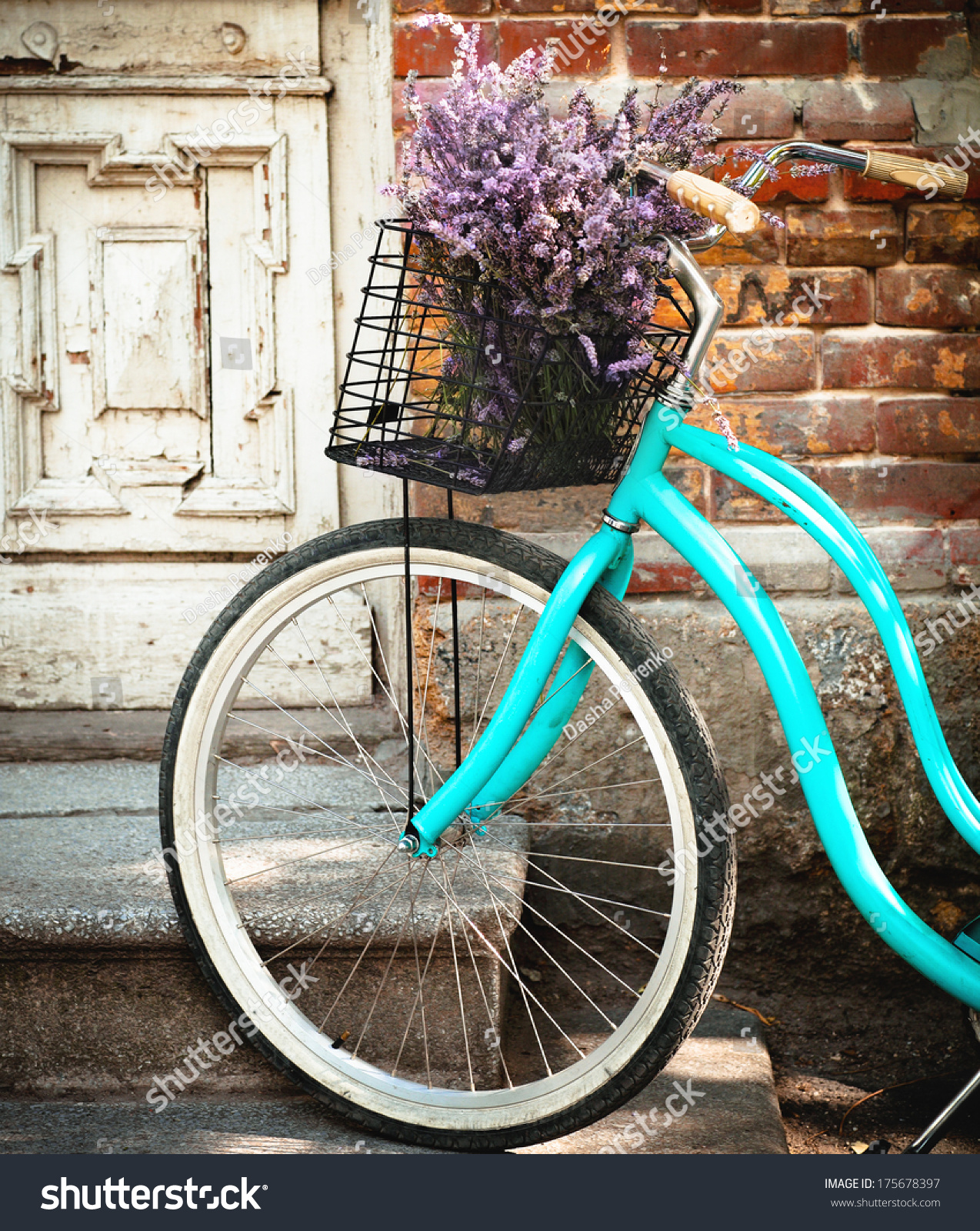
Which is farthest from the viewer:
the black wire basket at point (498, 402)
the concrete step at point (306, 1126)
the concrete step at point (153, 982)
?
the concrete step at point (153, 982)

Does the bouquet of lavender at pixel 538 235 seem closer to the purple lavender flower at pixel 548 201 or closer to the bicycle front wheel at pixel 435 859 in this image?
the purple lavender flower at pixel 548 201

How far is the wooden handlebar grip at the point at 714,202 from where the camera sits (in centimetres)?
113

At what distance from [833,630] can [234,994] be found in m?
1.15

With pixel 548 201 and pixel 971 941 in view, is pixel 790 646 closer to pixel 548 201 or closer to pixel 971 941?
pixel 971 941

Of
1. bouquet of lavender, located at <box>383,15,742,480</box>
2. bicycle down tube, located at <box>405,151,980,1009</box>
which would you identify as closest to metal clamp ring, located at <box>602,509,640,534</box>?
bicycle down tube, located at <box>405,151,980,1009</box>

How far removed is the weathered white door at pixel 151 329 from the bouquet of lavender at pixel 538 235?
106 centimetres

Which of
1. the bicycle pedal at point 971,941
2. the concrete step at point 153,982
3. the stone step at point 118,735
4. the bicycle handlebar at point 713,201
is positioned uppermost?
the bicycle handlebar at point 713,201

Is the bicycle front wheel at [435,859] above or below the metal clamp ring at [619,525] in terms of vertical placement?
below

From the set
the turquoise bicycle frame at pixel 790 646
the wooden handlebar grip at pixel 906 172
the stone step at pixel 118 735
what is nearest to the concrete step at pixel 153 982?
the turquoise bicycle frame at pixel 790 646

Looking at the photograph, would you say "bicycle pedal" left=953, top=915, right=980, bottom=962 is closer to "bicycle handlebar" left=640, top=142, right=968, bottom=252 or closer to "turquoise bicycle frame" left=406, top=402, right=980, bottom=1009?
"turquoise bicycle frame" left=406, top=402, right=980, bottom=1009

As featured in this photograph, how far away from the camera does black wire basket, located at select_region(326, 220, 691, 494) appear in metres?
1.26

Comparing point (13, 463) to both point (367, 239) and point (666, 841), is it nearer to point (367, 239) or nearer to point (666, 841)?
point (367, 239)

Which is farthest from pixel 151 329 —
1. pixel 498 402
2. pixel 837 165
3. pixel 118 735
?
pixel 837 165

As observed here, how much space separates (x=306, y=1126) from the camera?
5.07 feet
